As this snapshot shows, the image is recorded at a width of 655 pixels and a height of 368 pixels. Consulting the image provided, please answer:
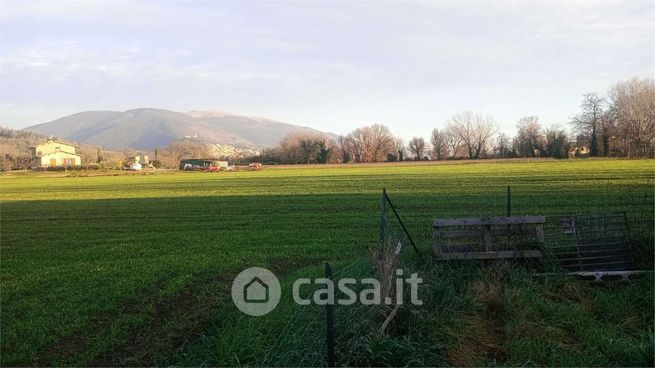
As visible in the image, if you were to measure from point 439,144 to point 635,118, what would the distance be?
62.7 m

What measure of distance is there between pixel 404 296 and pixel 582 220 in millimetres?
4482

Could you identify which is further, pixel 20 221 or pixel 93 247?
pixel 20 221

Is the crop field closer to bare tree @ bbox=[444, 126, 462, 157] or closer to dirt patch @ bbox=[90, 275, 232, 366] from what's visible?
dirt patch @ bbox=[90, 275, 232, 366]

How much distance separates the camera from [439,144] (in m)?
145

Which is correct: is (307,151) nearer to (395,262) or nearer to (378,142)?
(378,142)

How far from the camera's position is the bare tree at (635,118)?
79.7m

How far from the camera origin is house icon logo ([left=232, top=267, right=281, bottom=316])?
729cm

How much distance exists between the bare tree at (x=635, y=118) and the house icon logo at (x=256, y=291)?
267 feet

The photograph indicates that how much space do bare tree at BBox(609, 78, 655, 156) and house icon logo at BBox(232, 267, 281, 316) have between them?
81322mm

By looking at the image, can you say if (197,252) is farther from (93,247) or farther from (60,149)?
(60,149)

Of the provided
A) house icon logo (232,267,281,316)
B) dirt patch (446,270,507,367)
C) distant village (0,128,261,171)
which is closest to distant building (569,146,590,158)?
distant village (0,128,261,171)

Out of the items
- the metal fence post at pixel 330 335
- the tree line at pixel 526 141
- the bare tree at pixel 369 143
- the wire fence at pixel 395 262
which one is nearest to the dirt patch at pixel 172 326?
the wire fence at pixel 395 262

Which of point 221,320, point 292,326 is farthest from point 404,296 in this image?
point 221,320

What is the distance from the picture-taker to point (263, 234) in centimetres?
1579
